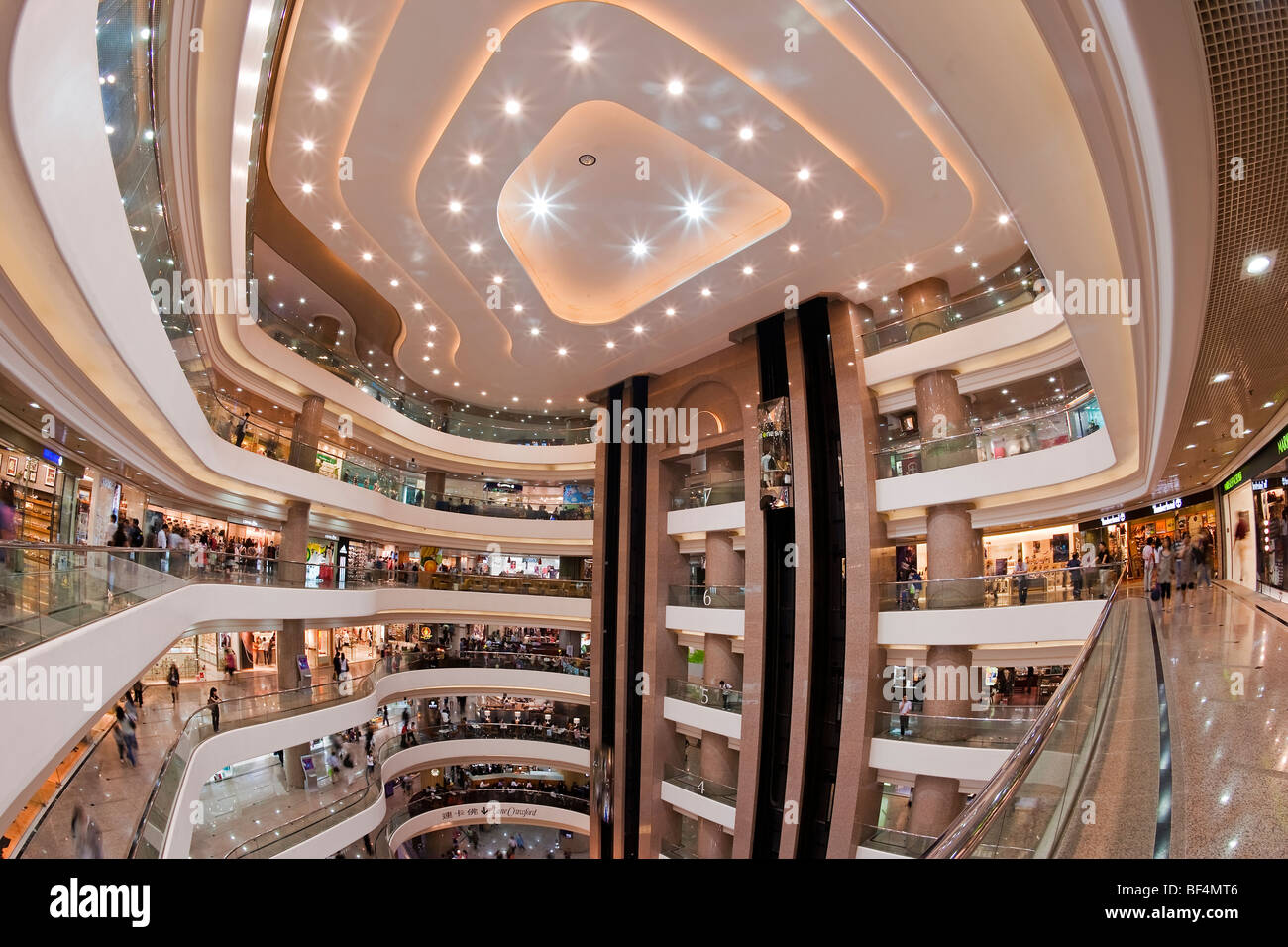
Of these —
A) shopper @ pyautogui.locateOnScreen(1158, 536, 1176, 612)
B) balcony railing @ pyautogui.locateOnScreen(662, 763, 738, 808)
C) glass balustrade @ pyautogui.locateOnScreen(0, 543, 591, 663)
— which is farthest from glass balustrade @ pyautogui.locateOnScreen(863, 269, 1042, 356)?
glass balustrade @ pyautogui.locateOnScreen(0, 543, 591, 663)

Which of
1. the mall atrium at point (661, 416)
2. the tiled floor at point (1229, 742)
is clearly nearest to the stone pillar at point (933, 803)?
the mall atrium at point (661, 416)

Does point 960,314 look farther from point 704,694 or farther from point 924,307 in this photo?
point 704,694

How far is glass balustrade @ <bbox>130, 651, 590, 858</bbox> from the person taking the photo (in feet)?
22.7

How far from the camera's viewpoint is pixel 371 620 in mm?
18141

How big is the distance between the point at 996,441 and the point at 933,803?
6.06 meters

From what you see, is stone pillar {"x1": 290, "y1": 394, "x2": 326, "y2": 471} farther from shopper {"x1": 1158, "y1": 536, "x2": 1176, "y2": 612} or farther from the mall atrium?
shopper {"x1": 1158, "y1": 536, "x2": 1176, "y2": 612}

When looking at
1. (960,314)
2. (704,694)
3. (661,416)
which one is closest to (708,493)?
(661,416)

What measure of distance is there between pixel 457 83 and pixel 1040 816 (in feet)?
26.1

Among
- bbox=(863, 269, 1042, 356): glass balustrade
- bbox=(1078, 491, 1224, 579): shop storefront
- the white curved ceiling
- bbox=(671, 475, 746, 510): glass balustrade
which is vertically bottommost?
bbox=(1078, 491, 1224, 579): shop storefront

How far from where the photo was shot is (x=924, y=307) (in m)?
11.7

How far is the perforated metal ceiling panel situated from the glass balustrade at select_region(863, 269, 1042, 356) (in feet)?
10.6

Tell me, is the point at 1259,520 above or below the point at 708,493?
below

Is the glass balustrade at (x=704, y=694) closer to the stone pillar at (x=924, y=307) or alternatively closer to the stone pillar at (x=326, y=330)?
the stone pillar at (x=924, y=307)
